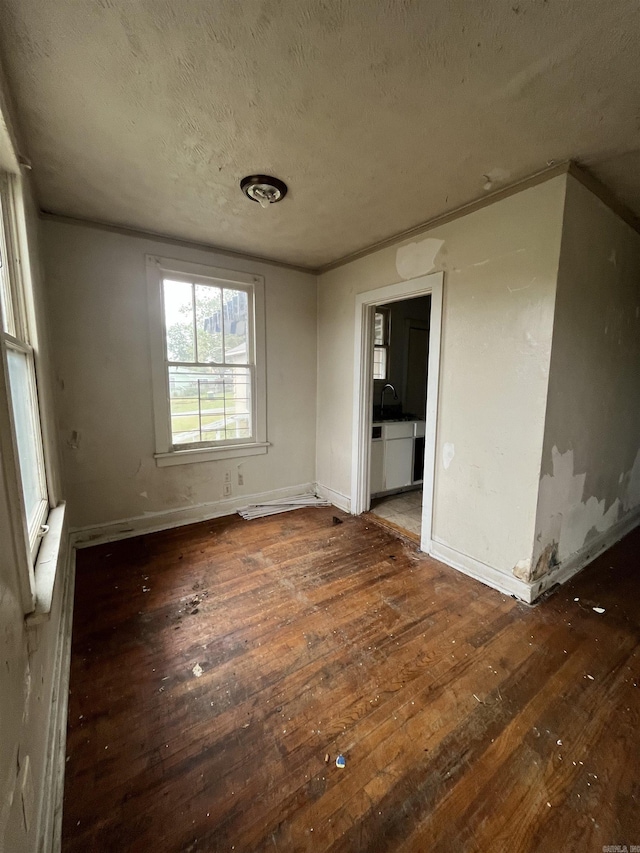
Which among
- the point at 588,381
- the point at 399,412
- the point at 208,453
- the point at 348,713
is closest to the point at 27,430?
the point at 208,453

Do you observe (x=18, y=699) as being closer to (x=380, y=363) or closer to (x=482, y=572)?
(x=482, y=572)

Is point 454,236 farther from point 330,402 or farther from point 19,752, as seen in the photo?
point 19,752

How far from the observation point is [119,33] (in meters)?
1.21

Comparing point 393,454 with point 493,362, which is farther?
point 393,454

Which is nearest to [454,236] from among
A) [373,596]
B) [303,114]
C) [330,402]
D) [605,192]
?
[605,192]

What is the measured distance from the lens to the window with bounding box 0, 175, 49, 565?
63.4 inches

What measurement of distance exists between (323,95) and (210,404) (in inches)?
98.2

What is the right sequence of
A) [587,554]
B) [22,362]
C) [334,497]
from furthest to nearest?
[334,497]
[587,554]
[22,362]

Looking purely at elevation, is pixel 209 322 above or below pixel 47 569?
above

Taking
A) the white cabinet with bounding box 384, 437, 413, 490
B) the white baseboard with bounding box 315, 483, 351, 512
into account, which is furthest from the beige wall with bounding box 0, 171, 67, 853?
the white cabinet with bounding box 384, 437, 413, 490

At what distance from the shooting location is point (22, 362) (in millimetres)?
1773

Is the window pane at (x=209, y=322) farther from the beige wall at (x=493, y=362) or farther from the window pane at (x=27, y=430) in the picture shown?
the beige wall at (x=493, y=362)

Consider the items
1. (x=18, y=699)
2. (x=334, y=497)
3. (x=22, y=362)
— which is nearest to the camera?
(x=18, y=699)

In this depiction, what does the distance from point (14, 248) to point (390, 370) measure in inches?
142
